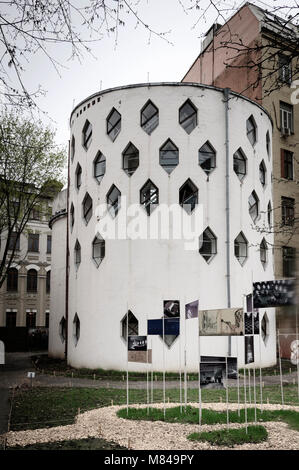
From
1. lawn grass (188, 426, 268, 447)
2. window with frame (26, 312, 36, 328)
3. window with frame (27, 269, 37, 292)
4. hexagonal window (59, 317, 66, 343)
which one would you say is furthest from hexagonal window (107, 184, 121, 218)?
window with frame (26, 312, 36, 328)

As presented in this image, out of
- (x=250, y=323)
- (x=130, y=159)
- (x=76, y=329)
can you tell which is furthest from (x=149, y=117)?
(x=250, y=323)

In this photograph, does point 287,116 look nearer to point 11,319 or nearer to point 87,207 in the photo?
point 87,207

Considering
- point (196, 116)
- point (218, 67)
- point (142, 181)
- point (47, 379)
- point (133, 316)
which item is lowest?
point (47, 379)

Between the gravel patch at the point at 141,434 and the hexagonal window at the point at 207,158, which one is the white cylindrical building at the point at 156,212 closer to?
the hexagonal window at the point at 207,158

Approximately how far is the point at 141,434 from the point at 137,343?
2.82 meters

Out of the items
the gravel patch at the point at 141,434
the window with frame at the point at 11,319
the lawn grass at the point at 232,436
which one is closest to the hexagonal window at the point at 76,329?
the gravel patch at the point at 141,434

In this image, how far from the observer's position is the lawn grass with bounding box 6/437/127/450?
6.94 metres

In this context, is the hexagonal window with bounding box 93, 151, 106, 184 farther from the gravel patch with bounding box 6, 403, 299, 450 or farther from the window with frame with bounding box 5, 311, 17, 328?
the window with frame with bounding box 5, 311, 17, 328

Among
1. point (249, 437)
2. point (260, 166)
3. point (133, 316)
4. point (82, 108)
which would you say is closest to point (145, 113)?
point (82, 108)

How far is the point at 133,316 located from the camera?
55.9ft

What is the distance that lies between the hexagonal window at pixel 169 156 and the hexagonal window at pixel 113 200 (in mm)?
2016

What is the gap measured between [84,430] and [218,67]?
77.3 feet
